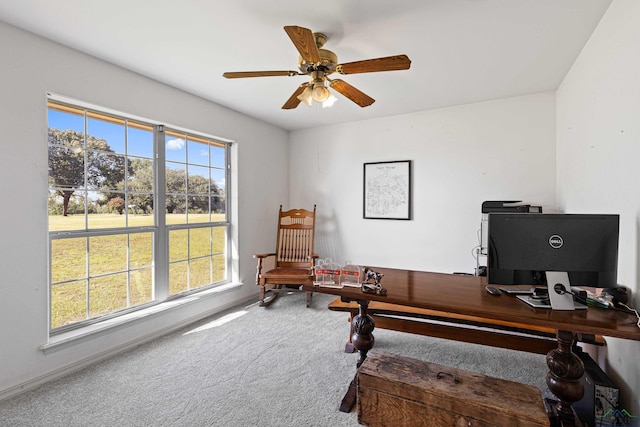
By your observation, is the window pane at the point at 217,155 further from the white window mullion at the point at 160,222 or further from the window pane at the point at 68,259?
the window pane at the point at 68,259

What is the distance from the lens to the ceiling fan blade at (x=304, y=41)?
59.7 inches

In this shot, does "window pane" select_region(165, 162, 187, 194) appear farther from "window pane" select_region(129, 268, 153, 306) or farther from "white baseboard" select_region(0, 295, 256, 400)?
"white baseboard" select_region(0, 295, 256, 400)

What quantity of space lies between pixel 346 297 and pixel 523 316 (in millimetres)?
881

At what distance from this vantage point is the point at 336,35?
2.07m

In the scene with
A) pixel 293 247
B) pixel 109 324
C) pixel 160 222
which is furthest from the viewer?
pixel 293 247

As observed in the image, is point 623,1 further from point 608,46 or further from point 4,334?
point 4,334

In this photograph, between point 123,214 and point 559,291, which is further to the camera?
point 123,214

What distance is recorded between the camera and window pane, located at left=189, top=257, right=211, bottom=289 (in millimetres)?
3341

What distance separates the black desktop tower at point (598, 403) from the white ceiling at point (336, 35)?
2.21 m

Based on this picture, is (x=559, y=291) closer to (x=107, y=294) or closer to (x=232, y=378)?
(x=232, y=378)

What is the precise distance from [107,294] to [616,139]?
12.9 feet

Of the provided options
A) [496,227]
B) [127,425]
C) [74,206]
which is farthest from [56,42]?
[496,227]

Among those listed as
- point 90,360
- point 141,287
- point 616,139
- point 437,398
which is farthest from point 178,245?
point 616,139

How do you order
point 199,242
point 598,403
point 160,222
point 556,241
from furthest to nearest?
point 199,242 → point 160,222 → point 598,403 → point 556,241
